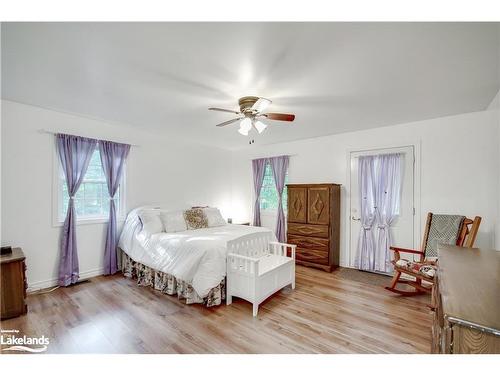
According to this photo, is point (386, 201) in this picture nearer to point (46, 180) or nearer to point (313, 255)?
point (313, 255)

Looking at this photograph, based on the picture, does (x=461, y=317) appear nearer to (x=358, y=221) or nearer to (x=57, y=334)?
(x=57, y=334)

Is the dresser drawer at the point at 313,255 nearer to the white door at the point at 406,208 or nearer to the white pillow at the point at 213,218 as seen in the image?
the white door at the point at 406,208

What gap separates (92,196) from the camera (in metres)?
3.39

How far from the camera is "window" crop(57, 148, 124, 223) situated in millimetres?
3109

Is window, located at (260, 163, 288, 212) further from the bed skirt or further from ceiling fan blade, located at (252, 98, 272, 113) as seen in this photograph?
ceiling fan blade, located at (252, 98, 272, 113)

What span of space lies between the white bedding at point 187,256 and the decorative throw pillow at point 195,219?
1.64ft

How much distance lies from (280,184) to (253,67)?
305 cm

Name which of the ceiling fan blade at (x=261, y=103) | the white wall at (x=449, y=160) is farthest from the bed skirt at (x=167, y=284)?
the white wall at (x=449, y=160)

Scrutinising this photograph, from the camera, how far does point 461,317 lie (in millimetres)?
Result: 843

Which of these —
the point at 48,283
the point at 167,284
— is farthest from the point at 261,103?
the point at 48,283

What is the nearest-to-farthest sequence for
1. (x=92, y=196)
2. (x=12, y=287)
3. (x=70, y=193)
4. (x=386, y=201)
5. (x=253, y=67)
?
(x=253, y=67) < (x=12, y=287) < (x=70, y=193) < (x=92, y=196) < (x=386, y=201)

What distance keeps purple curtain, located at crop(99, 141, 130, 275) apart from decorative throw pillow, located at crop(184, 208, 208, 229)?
3.58ft

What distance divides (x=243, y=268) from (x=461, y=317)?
1.98 metres
